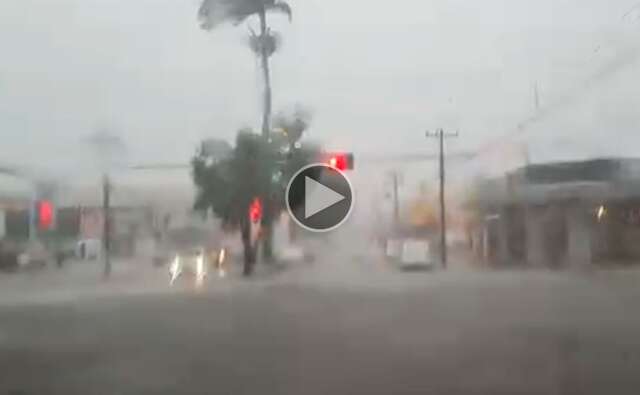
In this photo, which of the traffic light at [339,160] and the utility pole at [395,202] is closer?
the traffic light at [339,160]

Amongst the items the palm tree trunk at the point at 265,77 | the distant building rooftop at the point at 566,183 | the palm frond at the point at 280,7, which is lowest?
the distant building rooftop at the point at 566,183

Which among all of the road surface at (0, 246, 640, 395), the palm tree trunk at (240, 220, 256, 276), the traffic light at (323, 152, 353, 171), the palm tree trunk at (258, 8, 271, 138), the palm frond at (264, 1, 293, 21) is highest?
the palm frond at (264, 1, 293, 21)

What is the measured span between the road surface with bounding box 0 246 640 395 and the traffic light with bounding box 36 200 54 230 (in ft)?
1.09

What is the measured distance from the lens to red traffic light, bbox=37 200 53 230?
3.63m

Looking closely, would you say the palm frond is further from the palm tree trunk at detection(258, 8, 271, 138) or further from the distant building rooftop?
the distant building rooftop

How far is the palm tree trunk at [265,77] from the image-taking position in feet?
12.1

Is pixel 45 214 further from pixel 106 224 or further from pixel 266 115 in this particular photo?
pixel 266 115

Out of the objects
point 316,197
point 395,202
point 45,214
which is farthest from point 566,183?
point 45,214

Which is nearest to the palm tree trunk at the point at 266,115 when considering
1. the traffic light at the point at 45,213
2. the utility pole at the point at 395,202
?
the utility pole at the point at 395,202

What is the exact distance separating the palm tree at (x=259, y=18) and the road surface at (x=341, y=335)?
794mm

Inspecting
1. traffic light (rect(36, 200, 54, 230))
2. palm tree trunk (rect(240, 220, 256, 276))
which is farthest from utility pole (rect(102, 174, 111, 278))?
palm tree trunk (rect(240, 220, 256, 276))

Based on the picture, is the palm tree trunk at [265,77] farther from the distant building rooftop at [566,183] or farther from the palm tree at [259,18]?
the distant building rooftop at [566,183]
